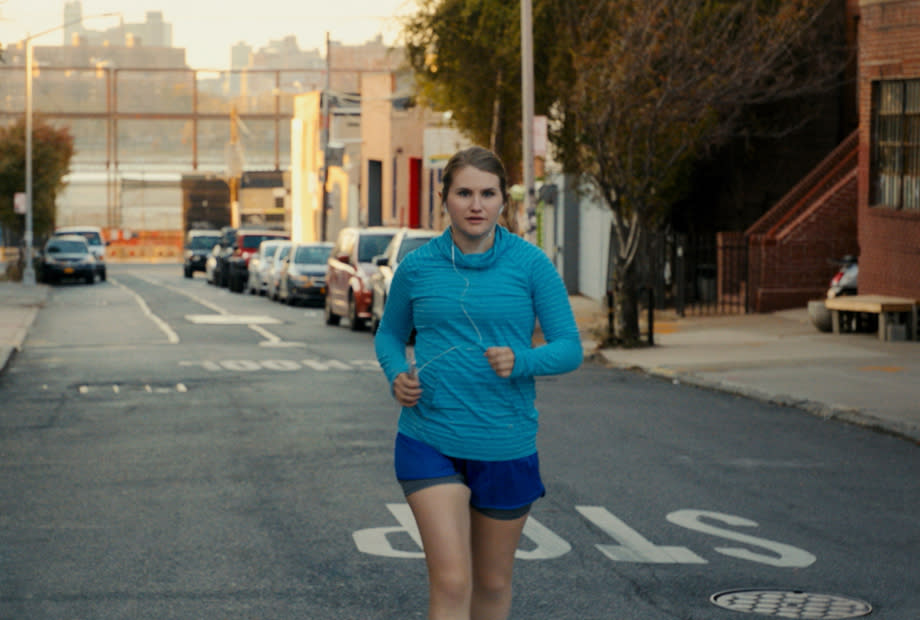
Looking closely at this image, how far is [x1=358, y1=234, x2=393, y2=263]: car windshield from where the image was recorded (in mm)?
30797

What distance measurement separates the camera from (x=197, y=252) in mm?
70562

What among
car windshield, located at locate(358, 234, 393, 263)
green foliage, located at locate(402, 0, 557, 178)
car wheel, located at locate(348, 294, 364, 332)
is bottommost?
car wheel, located at locate(348, 294, 364, 332)

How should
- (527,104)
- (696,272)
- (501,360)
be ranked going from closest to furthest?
(501,360)
(527,104)
(696,272)

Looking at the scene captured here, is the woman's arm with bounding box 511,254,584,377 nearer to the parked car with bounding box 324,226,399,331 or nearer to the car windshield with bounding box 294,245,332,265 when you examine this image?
the parked car with bounding box 324,226,399,331

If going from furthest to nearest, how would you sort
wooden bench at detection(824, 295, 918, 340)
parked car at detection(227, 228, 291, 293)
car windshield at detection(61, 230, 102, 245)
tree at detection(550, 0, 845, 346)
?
car windshield at detection(61, 230, 102, 245), parked car at detection(227, 228, 291, 293), wooden bench at detection(824, 295, 918, 340), tree at detection(550, 0, 845, 346)

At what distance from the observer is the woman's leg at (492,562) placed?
5234 mm

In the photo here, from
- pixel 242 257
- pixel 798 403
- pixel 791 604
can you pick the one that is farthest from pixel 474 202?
pixel 242 257

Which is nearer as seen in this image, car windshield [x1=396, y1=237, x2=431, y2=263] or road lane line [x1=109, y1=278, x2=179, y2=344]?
car windshield [x1=396, y1=237, x2=431, y2=263]

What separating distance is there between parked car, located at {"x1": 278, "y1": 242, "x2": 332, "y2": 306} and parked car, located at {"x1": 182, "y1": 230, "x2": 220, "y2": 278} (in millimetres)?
26877

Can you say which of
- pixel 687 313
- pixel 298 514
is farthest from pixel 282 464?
pixel 687 313

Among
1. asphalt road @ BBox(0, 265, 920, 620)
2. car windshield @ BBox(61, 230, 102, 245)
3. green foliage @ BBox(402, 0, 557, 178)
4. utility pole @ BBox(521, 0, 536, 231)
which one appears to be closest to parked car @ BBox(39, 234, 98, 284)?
car windshield @ BBox(61, 230, 102, 245)

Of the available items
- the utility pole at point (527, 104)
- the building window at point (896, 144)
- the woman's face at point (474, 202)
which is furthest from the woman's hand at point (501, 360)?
the utility pole at point (527, 104)

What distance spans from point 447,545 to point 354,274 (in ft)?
82.0

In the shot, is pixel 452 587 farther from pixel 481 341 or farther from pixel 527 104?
pixel 527 104
